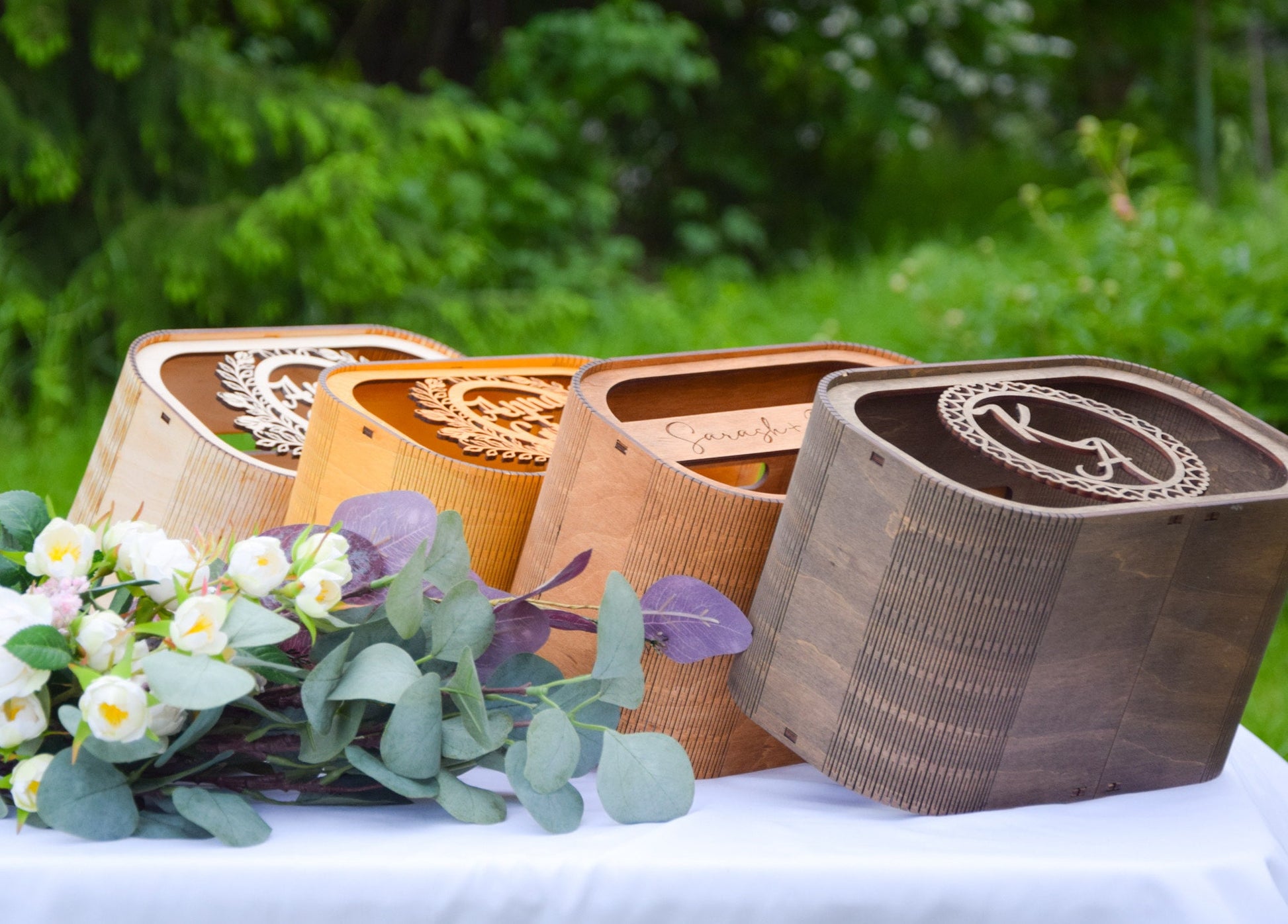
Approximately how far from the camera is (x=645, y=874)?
0.73 metres

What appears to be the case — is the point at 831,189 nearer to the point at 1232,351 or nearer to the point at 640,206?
the point at 640,206

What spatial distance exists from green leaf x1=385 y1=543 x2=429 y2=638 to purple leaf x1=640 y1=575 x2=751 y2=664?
6.9 inches

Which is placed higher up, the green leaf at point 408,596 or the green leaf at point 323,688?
the green leaf at point 408,596

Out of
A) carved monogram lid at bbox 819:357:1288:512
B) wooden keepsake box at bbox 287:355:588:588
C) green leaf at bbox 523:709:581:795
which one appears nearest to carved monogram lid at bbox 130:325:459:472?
wooden keepsake box at bbox 287:355:588:588

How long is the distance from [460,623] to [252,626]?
15cm

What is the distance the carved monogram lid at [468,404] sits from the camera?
110 cm

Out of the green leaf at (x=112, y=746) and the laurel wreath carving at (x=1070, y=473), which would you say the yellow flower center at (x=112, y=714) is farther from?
the laurel wreath carving at (x=1070, y=473)

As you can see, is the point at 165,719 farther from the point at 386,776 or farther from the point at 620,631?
the point at 620,631

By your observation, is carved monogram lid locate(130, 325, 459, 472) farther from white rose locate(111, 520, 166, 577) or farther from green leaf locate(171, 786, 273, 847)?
green leaf locate(171, 786, 273, 847)

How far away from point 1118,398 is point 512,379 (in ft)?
2.06

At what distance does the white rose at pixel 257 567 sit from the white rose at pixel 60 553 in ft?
0.36

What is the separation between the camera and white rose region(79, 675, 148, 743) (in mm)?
686

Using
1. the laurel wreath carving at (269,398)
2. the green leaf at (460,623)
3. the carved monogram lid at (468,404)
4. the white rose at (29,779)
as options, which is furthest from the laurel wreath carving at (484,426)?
the white rose at (29,779)

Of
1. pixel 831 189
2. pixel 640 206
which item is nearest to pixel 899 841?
pixel 640 206
